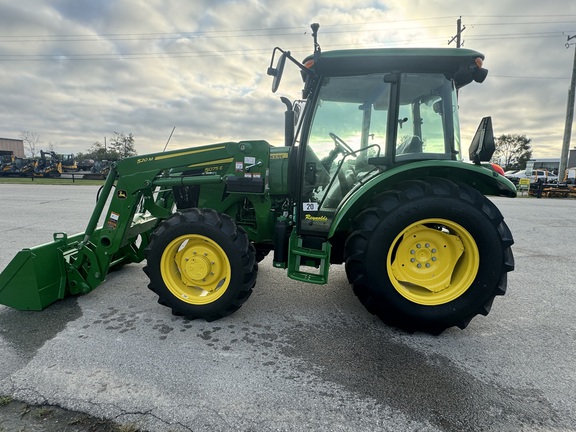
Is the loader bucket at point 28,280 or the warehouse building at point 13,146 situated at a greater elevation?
the warehouse building at point 13,146

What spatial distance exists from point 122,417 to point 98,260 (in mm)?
1916

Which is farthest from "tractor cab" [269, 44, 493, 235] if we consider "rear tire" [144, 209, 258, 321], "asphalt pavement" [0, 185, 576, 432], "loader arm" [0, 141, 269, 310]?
"asphalt pavement" [0, 185, 576, 432]

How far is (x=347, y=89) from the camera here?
323 cm

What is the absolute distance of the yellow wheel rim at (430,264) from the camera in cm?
289

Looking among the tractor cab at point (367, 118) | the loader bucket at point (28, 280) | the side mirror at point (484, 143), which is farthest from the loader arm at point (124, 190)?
the side mirror at point (484, 143)

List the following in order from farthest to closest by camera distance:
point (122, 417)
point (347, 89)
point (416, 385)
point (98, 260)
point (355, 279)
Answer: point (98, 260) < point (347, 89) < point (355, 279) < point (416, 385) < point (122, 417)

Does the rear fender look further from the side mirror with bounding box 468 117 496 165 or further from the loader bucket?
the loader bucket

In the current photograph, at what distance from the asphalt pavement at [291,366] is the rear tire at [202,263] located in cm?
19

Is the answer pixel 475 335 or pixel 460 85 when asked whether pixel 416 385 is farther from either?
pixel 460 85

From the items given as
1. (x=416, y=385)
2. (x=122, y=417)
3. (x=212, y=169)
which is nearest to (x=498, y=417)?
(x=416, y=385)

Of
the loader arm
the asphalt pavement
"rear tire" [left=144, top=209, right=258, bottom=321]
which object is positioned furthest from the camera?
the loader arm

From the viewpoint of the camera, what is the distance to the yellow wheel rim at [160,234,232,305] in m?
3.12

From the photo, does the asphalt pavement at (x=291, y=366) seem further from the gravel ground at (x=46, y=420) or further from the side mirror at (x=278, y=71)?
the side mirror at (x=278, y=71)

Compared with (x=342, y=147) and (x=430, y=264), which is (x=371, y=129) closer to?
(x=342, y=147)
